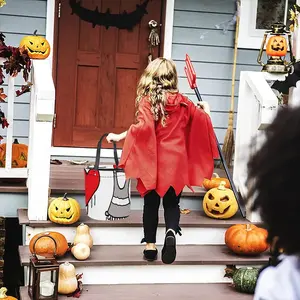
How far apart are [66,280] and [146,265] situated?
61 centimetres

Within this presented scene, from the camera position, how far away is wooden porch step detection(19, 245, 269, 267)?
181 inches

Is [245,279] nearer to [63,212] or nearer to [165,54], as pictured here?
[63,212]

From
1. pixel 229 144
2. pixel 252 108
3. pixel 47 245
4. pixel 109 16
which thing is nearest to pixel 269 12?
pixel 229 144

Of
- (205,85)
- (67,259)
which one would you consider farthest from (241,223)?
(205,85)

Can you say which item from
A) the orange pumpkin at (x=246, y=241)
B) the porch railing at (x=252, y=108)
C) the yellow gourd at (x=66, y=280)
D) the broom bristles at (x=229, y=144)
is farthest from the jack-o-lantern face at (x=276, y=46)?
the yellow gourd at (x=66, y=280)

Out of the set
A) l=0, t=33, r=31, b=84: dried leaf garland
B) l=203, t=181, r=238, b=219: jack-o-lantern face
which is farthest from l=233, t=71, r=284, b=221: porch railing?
l=0, t=33, r=31, b=84: dried leaf garland

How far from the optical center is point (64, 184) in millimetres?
5477

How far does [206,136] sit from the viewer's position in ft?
15.7

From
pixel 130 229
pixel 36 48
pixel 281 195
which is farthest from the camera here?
pixel 36 48

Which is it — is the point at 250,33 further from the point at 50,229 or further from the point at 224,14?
the point at 50,229

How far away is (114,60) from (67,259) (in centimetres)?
296

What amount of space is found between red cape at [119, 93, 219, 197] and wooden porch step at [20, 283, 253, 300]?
0.65 m

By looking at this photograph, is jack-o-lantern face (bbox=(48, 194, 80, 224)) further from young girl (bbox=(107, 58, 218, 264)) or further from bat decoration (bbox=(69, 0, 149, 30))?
bat decoration (bbox=(69, 0, 149, 30))

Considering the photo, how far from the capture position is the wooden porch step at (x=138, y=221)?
483 cm
